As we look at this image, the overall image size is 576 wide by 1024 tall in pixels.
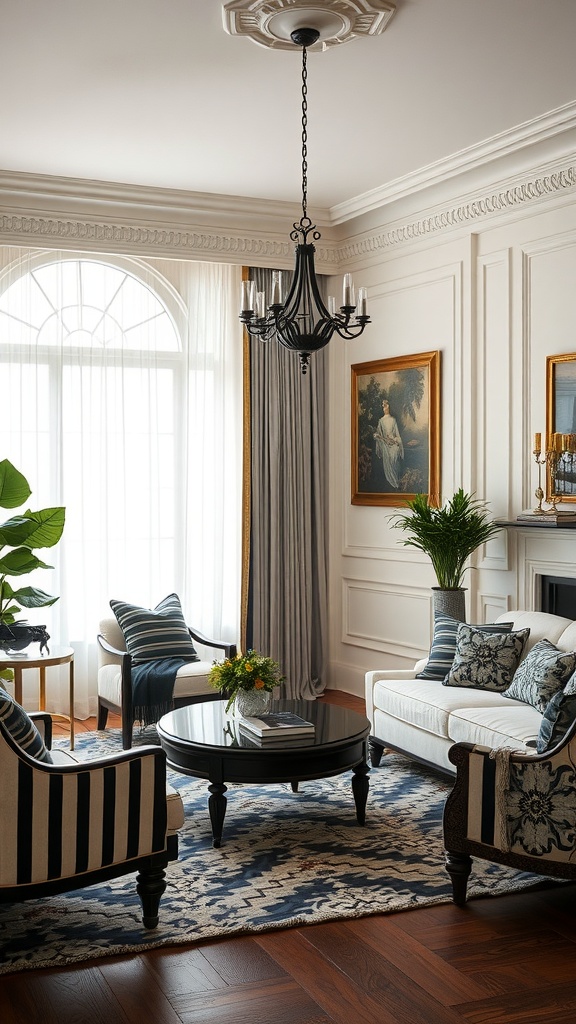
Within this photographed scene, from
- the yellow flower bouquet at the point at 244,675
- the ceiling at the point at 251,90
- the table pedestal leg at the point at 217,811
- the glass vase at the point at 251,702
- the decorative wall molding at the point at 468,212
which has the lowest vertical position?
the table pedestal leg at the point at 217,811

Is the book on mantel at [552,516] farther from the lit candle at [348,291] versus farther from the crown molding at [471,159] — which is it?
the crown molding at [471,159]

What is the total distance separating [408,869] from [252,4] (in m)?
3.45

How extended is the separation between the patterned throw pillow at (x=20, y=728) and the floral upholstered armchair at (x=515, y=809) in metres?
1.45

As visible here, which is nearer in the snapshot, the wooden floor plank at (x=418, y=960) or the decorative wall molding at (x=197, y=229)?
the wooden floor plank at (x=418, y=960)

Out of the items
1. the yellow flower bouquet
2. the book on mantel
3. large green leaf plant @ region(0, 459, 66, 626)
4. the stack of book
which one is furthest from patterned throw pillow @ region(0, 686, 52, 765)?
the book on mantel

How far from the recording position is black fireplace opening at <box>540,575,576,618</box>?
547cm

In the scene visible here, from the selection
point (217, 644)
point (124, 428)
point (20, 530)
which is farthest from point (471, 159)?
point (20, 530)

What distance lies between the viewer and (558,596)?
5.59 meters

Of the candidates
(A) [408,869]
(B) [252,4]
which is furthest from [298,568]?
(B) [252,4]

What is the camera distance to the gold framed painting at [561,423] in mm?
5359

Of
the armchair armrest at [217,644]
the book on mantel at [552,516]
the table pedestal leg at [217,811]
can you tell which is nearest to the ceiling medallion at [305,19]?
the book on mantel at [552,516]

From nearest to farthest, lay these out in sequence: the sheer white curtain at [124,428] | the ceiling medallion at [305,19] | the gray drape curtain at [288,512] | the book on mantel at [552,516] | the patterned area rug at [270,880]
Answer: the patterned area rug at [270,880], the ceiling medallion at [305,19], the book on mantel at [552,516], the sheer white curtain at [124,428], the gray drape curtain at [288,512]

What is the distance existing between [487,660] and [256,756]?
152 cm

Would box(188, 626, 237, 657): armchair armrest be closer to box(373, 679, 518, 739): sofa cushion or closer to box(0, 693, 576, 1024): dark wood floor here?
box(373, 679, 518, 739): sofa cushion
